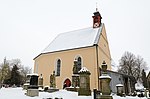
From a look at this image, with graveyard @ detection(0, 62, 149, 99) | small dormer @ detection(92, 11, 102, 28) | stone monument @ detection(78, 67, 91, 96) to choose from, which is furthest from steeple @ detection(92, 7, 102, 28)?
stone monument @ detection(78, 67, 91, 96)

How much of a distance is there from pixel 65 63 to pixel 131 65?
21163 millimetres

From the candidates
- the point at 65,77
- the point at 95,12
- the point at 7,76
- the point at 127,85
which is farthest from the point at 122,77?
the point at 7,76

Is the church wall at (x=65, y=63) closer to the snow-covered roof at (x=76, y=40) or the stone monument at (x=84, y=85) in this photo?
the snow-covered roof at (x=76, y=40)

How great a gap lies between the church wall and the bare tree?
1866 centimetres

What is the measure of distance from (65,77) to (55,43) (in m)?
7.19

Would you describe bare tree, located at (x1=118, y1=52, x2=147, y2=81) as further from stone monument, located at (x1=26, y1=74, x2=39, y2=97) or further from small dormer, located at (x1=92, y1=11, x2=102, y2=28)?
stone monument, located at (x1=26, y1=74, x2=39, y2=97)

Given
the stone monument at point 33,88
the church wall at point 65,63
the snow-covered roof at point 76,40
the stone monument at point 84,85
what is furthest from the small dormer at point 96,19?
the stone monument at point 33,88

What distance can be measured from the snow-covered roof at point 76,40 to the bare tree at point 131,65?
16377mm

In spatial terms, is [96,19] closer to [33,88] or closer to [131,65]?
[131,65]

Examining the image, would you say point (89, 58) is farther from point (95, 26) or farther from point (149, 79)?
point (149, 79)

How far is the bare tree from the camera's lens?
1554 inches

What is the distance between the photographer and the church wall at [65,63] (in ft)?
74.5

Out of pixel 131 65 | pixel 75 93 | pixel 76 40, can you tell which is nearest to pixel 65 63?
pixel 76 40

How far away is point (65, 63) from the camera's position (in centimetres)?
2545
